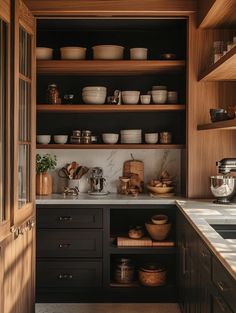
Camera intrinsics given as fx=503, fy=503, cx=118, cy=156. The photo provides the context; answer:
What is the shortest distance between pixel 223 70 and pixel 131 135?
43.4 inches

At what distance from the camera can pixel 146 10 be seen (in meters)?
3.87

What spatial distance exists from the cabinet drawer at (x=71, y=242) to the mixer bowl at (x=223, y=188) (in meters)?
0.95

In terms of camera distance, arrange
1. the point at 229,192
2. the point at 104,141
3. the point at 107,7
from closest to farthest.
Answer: the point at 229,192 < the point at 107,7 < the point at 104,141

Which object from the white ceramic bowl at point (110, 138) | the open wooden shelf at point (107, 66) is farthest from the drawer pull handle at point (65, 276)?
the open wooden shelf at point (107, 66)

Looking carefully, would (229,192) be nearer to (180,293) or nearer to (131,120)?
(180,293)

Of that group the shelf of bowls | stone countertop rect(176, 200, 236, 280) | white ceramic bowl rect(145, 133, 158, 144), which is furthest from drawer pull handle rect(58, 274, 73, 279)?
the shelf of bowls

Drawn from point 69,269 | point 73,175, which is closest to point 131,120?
point 73,175

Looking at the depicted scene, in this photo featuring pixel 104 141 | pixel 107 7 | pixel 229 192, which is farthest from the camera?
pixel 104 141

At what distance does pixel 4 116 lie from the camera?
8.91 feet

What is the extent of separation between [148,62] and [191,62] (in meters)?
0.34

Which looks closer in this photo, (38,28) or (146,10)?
(146,10)

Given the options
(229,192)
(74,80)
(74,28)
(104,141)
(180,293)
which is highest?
(74,28)

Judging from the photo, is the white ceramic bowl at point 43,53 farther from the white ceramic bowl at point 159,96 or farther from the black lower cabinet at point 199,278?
the black lower cabinet at point 199,278

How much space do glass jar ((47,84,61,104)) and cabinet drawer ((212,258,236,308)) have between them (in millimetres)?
2384
